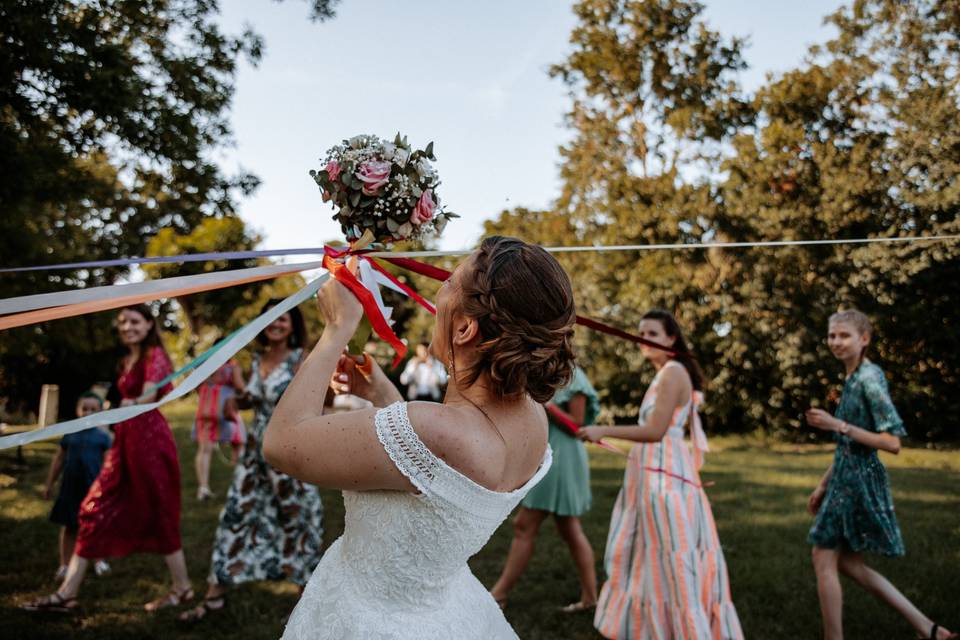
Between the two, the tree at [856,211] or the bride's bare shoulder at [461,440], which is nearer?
the bride's bare shoulder at [461,440]

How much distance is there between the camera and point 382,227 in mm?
2549

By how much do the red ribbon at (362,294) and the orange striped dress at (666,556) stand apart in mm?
2439

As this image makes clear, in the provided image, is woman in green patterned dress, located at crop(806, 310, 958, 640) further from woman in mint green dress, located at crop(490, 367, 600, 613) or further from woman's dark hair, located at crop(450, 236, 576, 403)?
woman's dark hair, located at crop(450, 236, 576, 403)

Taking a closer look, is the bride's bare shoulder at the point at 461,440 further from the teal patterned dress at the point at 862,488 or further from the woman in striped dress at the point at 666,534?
the teal patterned dress at the point at 862,488

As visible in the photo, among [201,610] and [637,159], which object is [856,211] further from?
[201,610]

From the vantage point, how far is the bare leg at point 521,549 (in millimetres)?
5164

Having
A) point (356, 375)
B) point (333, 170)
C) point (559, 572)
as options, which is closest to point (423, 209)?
point (333, 170)

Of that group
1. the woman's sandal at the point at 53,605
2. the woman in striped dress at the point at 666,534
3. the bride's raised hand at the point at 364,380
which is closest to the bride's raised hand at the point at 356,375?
the bride's raised hand at the point at 364,380

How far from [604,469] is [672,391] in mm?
7355

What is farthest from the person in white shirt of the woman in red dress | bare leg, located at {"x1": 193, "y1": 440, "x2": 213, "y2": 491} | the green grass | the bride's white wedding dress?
the bride's white wedding dress

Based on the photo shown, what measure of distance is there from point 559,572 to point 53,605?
3631mm

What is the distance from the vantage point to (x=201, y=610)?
4.77 m

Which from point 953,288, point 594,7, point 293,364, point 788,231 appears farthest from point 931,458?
point 594,7

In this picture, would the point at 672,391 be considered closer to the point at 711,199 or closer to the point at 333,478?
the point at 333,478
